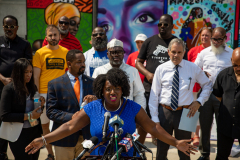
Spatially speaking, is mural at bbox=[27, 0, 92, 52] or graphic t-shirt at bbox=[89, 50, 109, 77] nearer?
graphic t-shirt at bbox=[89, 50, 109, 77]

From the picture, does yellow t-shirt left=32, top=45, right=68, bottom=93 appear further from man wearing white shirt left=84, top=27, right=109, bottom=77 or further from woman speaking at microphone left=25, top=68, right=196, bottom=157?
woman speaking at microphone left=25, top=68, right=196, bottom=157

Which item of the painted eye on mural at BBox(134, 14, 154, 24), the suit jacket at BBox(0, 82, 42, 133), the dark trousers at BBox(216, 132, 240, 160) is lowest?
the dark trousers at BBox(216, 132, 240, 160)

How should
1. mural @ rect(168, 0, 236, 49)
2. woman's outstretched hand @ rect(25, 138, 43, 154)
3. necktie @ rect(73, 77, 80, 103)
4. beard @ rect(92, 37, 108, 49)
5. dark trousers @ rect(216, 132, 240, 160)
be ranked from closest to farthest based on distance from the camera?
woman's outstretched hand @ rect(25, 138, 43, 154)
necktie @ rect(73, 77, 80, 103)
dark trousers @ rect(216, 132, 240, 160)
beard @ rect(92, 37, 108, 49)
mural @ rect(168, 0, 236, 49)

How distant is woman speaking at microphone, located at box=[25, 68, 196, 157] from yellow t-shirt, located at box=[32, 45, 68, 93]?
2079mm

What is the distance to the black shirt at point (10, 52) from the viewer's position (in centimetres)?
537

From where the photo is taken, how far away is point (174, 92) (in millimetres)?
4574

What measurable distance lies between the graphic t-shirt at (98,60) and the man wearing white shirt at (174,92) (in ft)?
3.54

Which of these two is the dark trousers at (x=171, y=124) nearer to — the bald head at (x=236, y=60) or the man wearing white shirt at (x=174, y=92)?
the man wearing white shirt at (x=174, y=92)

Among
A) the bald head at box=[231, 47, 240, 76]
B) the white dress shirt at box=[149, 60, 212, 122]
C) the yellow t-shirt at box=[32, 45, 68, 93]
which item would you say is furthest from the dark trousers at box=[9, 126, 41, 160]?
the bald head at box=[231, 47, 240, 76]

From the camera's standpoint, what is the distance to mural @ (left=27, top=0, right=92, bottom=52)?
332 inches

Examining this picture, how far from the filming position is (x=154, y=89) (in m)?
4.70

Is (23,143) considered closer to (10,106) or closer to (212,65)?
(10,106)

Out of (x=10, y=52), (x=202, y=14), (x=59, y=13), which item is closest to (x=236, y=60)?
(x=10, y=52)

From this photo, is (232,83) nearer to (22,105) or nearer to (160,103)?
(160,103)
